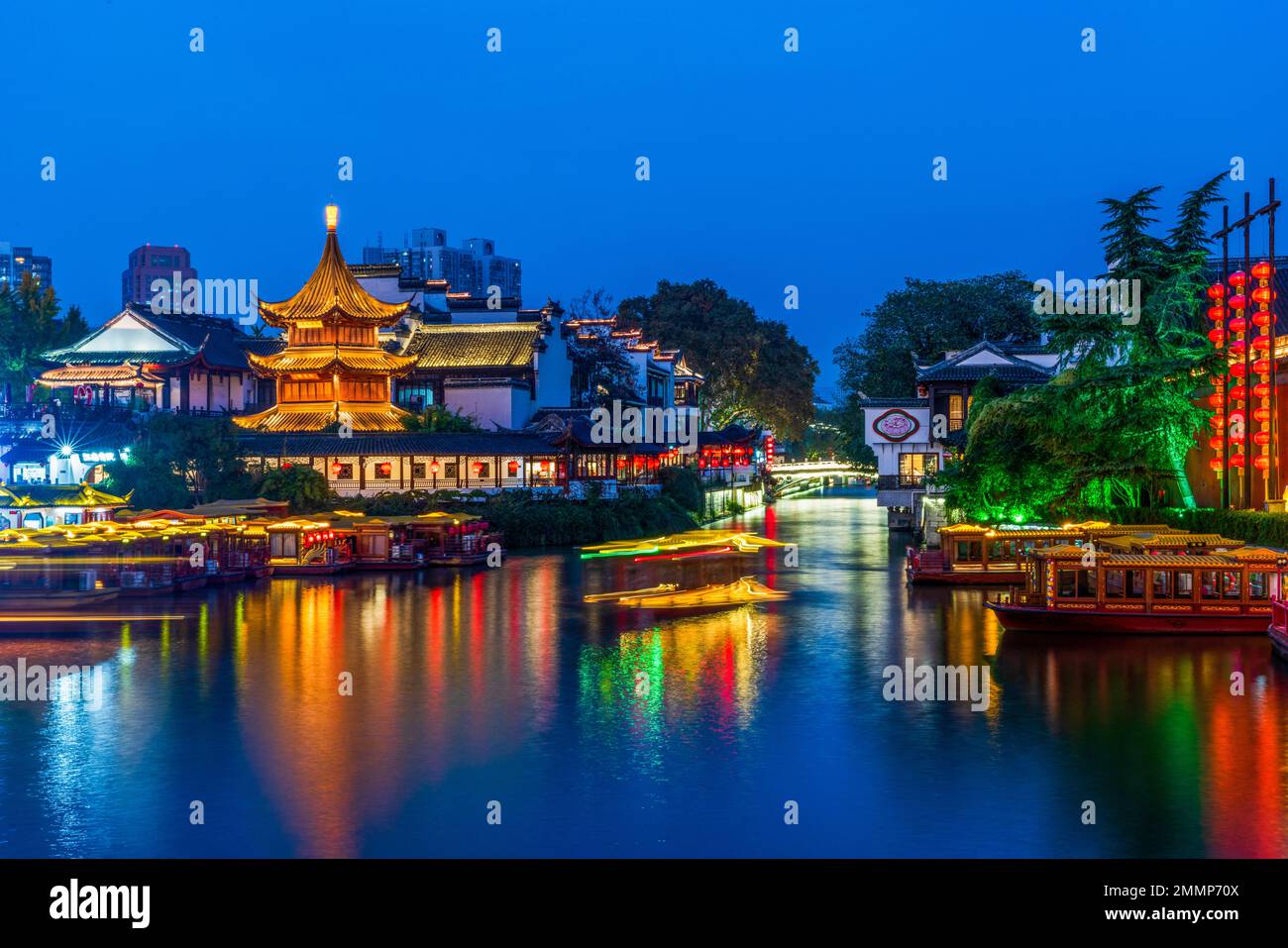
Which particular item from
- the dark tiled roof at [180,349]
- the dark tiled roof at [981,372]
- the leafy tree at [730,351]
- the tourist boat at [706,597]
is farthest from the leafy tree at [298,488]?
the leafy tree at [730,351]

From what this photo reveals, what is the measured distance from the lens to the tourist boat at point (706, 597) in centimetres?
4250

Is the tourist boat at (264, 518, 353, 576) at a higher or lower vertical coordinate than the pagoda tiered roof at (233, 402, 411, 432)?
lower

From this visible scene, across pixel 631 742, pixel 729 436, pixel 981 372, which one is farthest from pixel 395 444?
pixel 631 742

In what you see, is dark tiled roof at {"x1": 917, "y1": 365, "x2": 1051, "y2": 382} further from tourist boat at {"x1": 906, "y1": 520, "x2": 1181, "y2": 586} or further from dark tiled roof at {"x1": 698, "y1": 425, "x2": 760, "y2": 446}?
dark tiled roof at {"x1": 698, "y1": 425, "x2": 760, "y2": 446}

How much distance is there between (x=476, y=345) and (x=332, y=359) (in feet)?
41.5

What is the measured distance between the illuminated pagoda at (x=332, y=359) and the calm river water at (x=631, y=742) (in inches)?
1668

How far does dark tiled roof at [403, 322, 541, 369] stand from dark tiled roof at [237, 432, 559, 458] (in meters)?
11.5

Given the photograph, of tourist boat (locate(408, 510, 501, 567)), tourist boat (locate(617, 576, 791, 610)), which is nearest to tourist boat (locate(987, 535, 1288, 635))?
tourist boat (locate(617, 576, 791, 610))

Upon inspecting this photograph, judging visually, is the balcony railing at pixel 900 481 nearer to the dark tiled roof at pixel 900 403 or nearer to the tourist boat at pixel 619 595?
the dark tiled roof at pixel 900 403

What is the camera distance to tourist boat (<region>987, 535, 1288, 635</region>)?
1272 inches

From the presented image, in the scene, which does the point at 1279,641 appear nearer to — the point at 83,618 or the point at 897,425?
the point at 83,618
